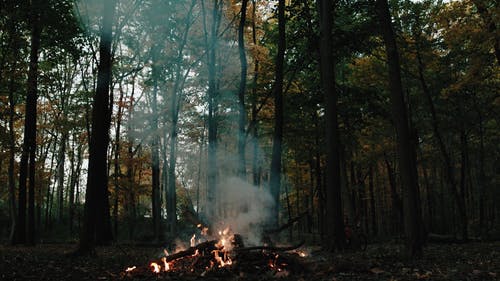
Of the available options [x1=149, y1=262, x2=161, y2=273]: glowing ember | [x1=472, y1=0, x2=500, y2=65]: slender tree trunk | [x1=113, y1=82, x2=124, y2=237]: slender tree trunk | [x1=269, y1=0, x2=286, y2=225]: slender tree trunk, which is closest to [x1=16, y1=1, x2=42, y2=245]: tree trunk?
[x1=113, y1=82, x2=124, y2=237]: slender tree trunk

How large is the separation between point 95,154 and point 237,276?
22.3ft

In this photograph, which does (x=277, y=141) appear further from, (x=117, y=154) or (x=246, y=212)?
(x=117, y=154)

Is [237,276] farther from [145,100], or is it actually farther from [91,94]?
[145,100]

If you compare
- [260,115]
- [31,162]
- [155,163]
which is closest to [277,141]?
[260,115]

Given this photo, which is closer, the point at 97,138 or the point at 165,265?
the point at 165,265

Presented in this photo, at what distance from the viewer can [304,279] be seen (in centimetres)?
759

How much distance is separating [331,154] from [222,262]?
4588mm

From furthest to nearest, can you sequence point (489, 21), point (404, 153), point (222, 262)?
point (489, 21), point (404, 153), point (222, 262)

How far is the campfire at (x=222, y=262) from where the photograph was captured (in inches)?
335

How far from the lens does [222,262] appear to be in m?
9.04

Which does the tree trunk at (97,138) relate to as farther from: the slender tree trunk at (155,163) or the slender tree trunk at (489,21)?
the slender tree trunk at (489,21)

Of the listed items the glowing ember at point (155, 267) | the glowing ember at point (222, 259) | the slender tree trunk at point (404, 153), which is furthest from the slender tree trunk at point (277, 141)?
the glowing ember at point (155, 267)

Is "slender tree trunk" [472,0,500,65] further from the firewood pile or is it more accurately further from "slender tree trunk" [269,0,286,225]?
the firewood pile

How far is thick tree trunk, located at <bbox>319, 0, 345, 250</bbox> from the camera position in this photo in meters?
11.5
